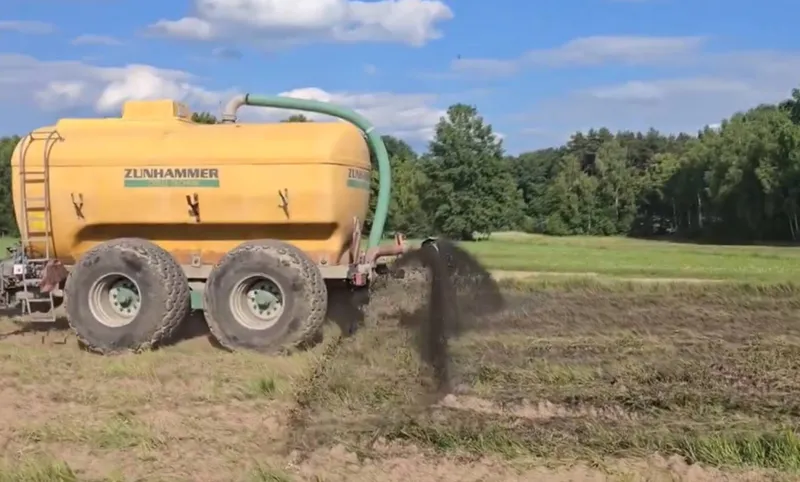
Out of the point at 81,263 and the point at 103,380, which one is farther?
the point at 81,263

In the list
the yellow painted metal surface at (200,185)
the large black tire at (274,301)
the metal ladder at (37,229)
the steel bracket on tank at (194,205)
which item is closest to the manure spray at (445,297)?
the yellow painted metal surface at (200,185)

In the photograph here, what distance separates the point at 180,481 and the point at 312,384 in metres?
2.26

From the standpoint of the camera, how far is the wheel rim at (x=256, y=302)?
371 inches

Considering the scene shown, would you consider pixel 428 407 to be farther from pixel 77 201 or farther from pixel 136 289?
pixel 77 201

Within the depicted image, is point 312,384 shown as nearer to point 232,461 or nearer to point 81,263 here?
point 232,461

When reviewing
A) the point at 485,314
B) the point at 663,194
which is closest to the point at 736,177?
the point at 663,194

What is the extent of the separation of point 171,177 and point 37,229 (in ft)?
5.78

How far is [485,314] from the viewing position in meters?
10.2

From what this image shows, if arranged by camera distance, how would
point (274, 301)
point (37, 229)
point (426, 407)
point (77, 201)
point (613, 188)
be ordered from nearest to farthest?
1. point (426, 407)
2. point (274, 301)
3. point (77, 201)
4. point (37, 229)
5. point (613, 188)

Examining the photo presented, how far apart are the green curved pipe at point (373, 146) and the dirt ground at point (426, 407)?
117cm

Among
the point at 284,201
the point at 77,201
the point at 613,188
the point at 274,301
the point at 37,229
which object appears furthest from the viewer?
the point at 613,188

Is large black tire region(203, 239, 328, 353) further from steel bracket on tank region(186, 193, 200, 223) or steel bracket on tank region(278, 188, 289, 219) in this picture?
steel bracket on tank region(186, 193, 200, 223)

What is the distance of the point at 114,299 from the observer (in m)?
9.78

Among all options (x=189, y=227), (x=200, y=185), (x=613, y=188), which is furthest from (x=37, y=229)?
(x=613, y=188)
